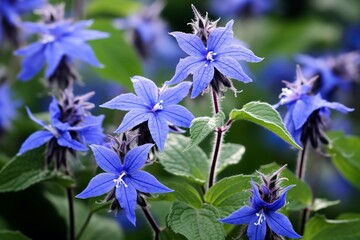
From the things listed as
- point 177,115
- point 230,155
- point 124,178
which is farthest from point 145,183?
point 230,155

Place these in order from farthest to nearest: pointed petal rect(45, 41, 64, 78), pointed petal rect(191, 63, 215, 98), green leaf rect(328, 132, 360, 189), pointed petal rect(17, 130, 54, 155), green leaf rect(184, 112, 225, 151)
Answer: pointed petal rect(45, 41, 64, 78)
green leaf rect(328, 132, 360, 189)
pointed petal rect(17, 130, 54, 155)
pointed petal rect(191, 63, 215, 98)
green leaf rect(184, 112, 225, 151)

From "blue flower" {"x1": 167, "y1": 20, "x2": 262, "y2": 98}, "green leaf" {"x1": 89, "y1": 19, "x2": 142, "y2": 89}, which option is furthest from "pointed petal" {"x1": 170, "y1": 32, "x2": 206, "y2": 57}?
"green leaf" {"x1": 89, "y1": 19, "x2": 142, "y2": 89}

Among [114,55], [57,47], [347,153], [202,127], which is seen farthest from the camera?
[114,55]

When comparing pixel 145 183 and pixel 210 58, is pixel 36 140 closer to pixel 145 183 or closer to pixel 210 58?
pixel 145 183

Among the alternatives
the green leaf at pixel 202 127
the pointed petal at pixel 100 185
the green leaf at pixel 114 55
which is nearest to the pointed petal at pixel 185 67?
the green leaf at pixel 202 127

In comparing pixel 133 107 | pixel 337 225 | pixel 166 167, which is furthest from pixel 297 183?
pixel 133 107

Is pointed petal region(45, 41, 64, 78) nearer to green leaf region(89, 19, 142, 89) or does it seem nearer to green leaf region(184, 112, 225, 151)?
green leaf region(89, 19, 142, 89)
